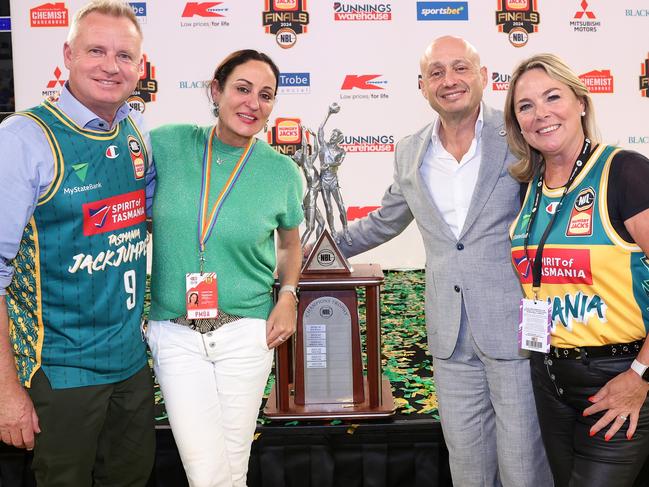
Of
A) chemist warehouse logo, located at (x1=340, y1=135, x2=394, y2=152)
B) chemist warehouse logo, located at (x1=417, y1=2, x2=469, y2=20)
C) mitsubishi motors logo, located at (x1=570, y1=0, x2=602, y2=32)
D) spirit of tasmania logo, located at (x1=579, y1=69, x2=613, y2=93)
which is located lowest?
chemist warehouse logo, located at (x1=340, y1=135, x2=394, y2=152)

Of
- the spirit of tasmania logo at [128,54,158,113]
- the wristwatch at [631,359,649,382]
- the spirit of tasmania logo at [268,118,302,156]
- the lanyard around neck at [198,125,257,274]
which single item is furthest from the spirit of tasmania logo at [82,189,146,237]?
the spirit of tasmania logo at [128,54,158,113]

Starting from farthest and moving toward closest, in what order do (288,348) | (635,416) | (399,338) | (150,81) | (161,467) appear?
(150,81)
(399,338)
(288,348)
(161,467)
(635,416)

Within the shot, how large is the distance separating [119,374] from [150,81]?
171 inches

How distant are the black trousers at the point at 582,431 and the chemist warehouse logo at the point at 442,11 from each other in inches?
175

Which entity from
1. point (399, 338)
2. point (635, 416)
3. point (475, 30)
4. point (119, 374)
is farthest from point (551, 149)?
point (475, 30)

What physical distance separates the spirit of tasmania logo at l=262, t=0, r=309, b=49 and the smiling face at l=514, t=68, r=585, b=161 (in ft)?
13.4

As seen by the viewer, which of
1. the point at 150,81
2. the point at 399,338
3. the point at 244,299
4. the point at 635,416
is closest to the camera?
the point at 635,416

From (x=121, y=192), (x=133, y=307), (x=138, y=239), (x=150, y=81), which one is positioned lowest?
(x=133, y=307)

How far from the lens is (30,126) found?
1.30 metres

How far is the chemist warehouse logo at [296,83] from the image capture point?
534cm

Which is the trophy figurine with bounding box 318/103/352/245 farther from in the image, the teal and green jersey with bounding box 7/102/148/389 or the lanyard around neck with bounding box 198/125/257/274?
the teal and green jersey with bounding box 7/102/148/389

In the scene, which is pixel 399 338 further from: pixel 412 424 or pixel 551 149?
pixel 551 149

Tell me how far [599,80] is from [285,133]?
283 cm

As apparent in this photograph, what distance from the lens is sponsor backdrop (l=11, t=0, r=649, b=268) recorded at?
524cm
